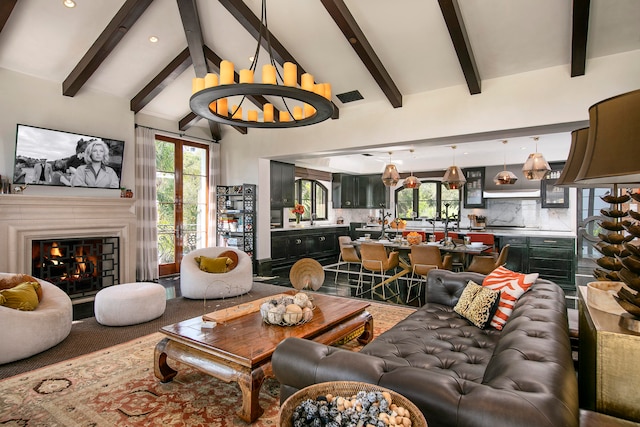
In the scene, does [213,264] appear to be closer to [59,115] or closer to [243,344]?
[243,344]

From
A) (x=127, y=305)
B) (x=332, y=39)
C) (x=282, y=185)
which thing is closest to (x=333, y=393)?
(x=127, y=305)

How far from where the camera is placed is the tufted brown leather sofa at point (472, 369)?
42.4 inches

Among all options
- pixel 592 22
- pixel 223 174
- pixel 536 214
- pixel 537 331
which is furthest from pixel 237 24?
pixel 536 214

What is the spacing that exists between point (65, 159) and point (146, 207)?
1.50 metres

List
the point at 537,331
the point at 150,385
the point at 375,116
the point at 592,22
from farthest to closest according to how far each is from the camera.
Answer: the point at 375,116
the point at 592,22
the point at 150,385
the point at 537,331

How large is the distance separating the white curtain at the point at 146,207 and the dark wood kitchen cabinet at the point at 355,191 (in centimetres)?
552

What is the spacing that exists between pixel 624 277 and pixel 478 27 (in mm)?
3757

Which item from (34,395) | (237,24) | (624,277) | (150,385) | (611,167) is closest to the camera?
(611,167)

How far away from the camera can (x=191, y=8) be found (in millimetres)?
4418

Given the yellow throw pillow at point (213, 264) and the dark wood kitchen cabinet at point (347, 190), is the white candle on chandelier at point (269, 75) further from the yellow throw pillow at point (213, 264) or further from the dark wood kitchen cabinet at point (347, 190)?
the dark wood kitchen cabinet at point (347, 190)

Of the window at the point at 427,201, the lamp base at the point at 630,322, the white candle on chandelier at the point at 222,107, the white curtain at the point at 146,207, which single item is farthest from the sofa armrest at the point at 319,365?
the window at the point at 427,201

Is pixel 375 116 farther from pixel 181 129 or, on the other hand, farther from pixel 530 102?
pixel 181 129

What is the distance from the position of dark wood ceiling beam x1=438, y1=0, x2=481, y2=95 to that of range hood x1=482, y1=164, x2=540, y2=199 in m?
3.94

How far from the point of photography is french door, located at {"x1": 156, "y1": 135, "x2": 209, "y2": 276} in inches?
271
